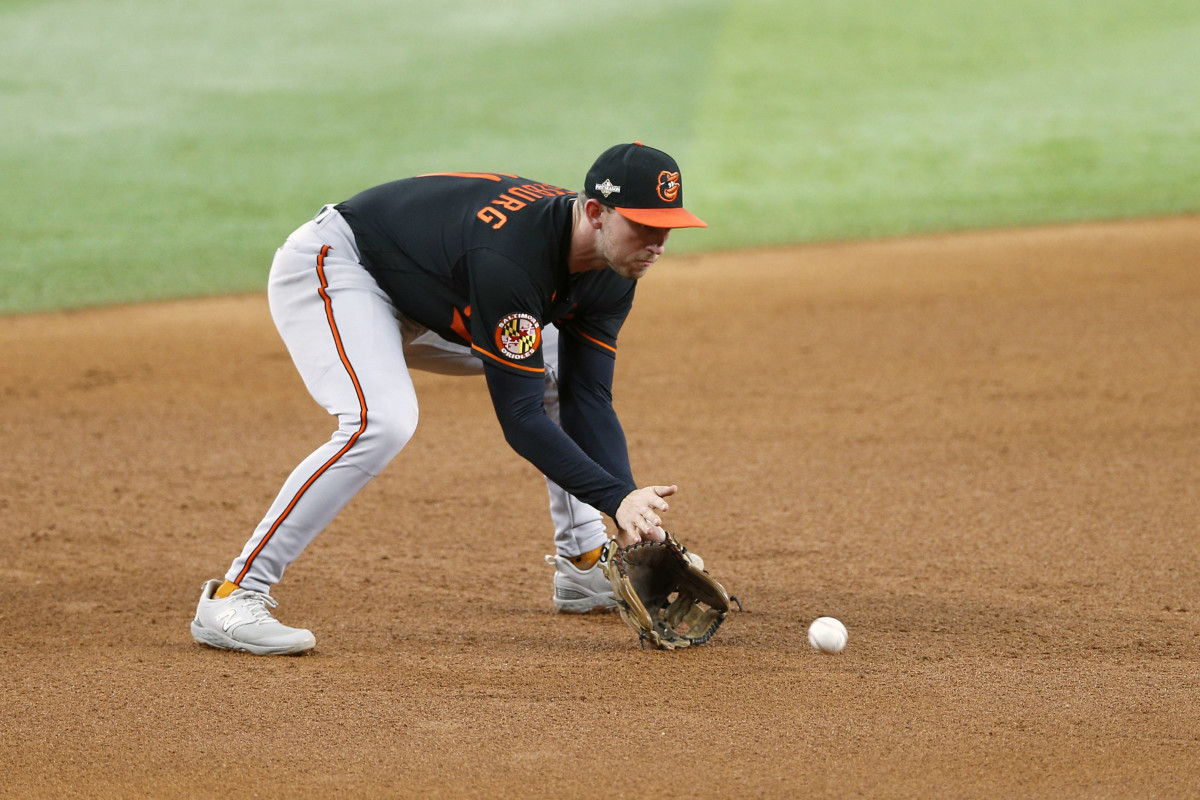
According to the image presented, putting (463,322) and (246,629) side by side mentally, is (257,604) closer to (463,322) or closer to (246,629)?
(246,629)

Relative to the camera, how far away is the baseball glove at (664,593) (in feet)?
11.9

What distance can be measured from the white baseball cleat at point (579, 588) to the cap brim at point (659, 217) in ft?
4.47

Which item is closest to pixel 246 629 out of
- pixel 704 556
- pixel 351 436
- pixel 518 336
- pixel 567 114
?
pixel 351 436

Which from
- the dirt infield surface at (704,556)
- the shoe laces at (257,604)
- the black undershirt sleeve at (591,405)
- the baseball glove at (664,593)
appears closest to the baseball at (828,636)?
the dirt infield surface at (704,556)

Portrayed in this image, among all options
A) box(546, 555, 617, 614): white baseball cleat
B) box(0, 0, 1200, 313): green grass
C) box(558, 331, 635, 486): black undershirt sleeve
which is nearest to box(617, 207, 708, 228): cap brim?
box(558, 331, 635, 486): black undershirt sleeve

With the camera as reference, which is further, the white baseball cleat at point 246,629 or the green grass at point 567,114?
the green grass at point 567,114

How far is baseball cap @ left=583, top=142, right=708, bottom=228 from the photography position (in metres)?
3.28

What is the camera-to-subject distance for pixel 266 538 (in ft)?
12.1

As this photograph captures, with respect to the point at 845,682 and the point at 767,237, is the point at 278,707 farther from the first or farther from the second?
the point at 767,237

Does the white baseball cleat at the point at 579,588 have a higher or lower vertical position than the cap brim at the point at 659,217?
lower

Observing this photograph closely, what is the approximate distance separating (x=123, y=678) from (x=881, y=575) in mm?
2525

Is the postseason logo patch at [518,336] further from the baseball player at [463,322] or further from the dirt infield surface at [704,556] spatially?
the dirt infield surface at [704,556]

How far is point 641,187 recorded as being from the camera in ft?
10.8

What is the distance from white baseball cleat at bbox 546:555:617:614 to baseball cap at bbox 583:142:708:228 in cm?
137
